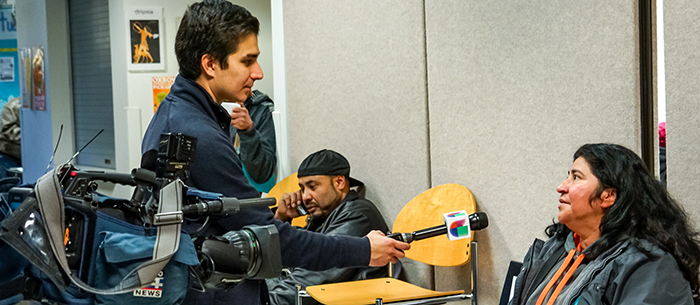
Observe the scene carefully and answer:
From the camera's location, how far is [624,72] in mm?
2508

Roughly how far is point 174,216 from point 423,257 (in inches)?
85.7

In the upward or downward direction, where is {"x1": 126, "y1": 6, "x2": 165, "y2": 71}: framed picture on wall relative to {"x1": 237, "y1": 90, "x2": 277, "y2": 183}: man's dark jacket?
upward

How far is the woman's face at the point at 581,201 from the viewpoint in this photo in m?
2.10

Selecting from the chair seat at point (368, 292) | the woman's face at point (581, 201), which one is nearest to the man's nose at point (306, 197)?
the chair seat at point (368, 292)

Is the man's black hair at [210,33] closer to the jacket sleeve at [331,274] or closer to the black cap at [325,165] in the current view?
the jacket sleeve at [331,274]

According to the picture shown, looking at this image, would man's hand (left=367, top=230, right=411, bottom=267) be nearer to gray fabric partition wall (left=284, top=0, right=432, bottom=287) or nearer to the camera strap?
the camera strap

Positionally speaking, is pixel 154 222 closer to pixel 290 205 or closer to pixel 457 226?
pixel 457 226

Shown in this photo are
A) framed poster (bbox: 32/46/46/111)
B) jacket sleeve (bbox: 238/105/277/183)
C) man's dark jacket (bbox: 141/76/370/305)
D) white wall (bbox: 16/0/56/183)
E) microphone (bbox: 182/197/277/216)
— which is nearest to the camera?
microphone (bbox: 182/197/277/216)

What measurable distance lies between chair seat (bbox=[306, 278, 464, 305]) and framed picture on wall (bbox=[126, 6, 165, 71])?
343 centimetres

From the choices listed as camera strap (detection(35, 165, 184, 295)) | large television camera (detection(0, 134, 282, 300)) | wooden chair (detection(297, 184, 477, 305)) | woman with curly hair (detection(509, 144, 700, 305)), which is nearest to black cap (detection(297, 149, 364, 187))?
wooden chair (detection(297, 184, 477, 305))

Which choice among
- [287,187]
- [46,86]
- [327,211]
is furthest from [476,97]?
[46,86]

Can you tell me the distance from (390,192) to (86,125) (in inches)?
173

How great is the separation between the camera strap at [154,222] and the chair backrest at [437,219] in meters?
2.05

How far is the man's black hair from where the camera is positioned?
176 centimetres
